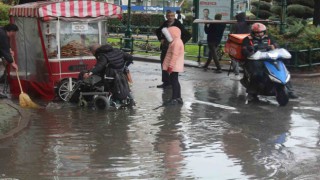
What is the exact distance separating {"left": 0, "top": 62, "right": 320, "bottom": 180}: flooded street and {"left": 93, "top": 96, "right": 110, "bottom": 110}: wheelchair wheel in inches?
9.0

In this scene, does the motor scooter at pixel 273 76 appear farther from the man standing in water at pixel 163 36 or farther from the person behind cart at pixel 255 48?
the man standing in water at pixel 163 36

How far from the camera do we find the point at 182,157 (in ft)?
22.7

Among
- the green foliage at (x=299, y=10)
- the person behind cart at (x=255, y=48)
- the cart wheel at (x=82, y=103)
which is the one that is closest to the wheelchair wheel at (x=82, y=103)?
the cart wheel at (x=82, y=103)

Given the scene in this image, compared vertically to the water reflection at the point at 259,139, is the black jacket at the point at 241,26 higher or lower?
higher

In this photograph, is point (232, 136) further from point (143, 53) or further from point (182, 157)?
point (143, 53)

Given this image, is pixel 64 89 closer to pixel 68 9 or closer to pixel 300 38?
pixel 68 9

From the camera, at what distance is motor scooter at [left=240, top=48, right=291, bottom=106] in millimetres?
Result: 10688

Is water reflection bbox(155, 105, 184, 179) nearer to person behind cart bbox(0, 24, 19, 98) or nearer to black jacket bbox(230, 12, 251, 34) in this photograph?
person behind cart bbox(0, 24, 19, 98)

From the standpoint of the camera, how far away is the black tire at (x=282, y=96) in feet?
35.1

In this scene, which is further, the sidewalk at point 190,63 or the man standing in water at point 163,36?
the sidewalk at point 190,63

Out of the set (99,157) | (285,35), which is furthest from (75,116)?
(285,35)

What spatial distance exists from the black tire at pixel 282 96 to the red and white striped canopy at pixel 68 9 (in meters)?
3.64

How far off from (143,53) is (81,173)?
15025 mm

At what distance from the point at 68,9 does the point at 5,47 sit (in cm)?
144
